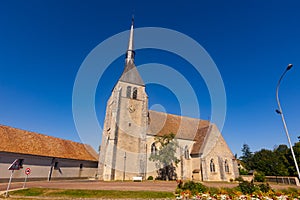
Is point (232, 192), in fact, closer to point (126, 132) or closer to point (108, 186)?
point (108, 186)

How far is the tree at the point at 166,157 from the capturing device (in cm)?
2492

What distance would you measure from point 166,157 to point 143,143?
459 centimetres

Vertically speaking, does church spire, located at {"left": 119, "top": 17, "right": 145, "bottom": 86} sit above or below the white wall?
above

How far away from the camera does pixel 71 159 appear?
27.4m

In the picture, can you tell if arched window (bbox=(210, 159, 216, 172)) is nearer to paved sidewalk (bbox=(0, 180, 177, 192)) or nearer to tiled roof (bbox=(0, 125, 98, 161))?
paved sidewalk (bbox=(0, 180, 177, 192))

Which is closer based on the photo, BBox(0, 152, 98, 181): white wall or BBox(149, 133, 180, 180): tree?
BBox(0, 152, 98, 181): white wall

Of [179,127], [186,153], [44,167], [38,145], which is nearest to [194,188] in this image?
[186,153]

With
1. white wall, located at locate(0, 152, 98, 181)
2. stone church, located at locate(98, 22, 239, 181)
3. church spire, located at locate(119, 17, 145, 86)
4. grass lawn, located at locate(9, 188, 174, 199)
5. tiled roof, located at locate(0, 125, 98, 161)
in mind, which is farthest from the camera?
church spire, located at locate(119, 17, 145, 86)

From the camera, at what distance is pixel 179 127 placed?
34.6 meters

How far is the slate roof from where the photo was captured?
101 feet

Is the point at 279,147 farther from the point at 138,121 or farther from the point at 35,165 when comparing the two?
the point at 35,165

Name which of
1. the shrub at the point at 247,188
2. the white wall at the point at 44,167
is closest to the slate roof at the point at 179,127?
the white wall at the point at 44,167

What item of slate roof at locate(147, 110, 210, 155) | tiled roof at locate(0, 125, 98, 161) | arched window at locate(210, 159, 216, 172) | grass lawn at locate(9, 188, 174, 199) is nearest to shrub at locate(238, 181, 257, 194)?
grass lawn at locate(9, 188, 174, 199)

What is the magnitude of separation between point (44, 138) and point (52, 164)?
15.8ft
